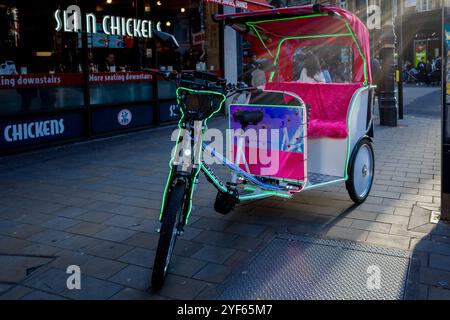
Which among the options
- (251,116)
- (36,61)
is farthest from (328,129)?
(36,61)

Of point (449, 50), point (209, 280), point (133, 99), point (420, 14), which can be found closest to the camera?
point (209, 280)

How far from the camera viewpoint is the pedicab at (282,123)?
3535 mm

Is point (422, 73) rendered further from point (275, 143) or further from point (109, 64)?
point (275, 143)

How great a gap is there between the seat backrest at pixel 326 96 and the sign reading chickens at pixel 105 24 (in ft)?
15.4

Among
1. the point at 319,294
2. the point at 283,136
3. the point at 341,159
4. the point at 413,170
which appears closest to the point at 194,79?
the point at 283,136

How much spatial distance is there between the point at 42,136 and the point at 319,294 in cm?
636

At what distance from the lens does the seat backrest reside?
5.32m

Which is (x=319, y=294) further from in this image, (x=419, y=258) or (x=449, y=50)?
(x=449, y=50)

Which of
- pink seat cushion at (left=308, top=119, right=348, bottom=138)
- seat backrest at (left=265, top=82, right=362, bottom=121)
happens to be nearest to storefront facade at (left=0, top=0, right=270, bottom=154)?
seat backrest at (left=265, top=82, right=362, bottom=121)

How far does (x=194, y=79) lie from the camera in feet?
11.5

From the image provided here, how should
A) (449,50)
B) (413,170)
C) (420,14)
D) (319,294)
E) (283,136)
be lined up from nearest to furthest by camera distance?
A: 1. (319,294)
2. (449,50)
3. (283,136)
4. (413,170)
5. (420,14)

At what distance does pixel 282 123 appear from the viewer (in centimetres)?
459

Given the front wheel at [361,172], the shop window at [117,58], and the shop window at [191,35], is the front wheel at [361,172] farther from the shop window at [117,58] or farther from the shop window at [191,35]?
the shop window at [191,35]

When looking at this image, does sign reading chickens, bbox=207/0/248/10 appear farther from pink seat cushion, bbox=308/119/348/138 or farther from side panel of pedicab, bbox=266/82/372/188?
pink seat cushion, bbox=308/119/348/138
